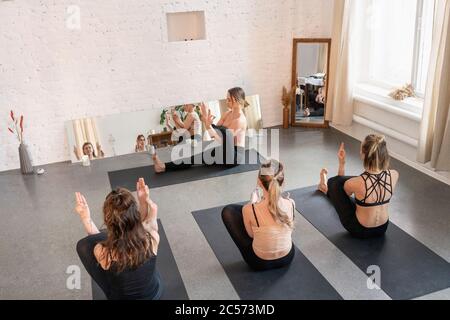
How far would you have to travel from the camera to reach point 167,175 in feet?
16.0

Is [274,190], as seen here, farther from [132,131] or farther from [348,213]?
[132,131]

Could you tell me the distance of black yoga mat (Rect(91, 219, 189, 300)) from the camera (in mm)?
2947

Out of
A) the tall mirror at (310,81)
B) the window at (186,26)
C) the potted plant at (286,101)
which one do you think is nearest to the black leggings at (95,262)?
the window at (186,26)

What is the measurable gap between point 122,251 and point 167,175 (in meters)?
2.46

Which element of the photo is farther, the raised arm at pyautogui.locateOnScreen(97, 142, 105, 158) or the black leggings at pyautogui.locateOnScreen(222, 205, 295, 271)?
the raised arm at pyautogui.locateOnScreen(97, 142, 105, 158)

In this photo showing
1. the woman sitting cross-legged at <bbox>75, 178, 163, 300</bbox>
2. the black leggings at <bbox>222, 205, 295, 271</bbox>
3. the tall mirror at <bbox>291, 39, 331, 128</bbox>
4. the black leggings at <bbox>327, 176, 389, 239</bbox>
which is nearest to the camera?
the woman sitting cross-legged at <bbox>75, 178, 163, 300</bbox>

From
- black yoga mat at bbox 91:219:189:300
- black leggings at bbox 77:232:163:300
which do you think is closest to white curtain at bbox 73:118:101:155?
black yoga mat at bbox 91:219:189:300

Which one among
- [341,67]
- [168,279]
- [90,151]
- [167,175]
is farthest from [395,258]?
[90,151]

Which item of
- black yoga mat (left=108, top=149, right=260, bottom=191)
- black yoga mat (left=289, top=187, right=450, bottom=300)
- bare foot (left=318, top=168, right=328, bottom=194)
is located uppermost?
bare foot (left=318, top=168, right=328, bottom=194)

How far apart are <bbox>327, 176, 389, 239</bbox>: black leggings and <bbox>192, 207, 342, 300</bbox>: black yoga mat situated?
0.45 metres

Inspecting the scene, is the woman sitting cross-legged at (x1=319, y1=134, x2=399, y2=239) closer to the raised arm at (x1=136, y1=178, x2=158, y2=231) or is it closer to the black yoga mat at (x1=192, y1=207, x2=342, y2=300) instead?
the black yoga mat at (x1=192, y1=207, x2=342, y2=300)

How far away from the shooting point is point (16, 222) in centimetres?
407

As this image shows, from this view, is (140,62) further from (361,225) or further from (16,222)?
(361,225)
